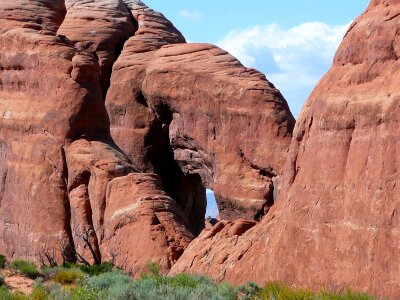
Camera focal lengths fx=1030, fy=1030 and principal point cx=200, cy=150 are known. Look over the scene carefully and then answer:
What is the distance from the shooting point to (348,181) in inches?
738

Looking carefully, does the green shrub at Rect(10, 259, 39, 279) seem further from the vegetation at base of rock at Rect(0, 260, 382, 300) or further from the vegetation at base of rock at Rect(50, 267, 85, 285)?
the vegetation at base of rock at Rect(0, 260, 382, 300)

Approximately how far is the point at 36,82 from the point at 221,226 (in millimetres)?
9287

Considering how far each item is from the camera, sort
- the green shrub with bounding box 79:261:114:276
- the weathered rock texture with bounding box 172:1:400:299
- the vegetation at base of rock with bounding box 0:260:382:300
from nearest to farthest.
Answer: the vegetation at base of rock with bounding box 0:260:382:300 < the weathered rock texture with bounding box 172:1:400:299 < the green shrub with bounding box 79:261:114:276

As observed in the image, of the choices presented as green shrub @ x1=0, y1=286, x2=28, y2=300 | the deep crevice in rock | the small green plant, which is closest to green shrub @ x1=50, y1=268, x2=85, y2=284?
the small green plant

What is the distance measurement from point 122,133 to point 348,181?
899 inches

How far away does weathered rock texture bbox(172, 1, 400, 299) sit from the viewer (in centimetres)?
1752

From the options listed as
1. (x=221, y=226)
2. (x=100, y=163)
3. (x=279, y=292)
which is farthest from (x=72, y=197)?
(x=279, y=292)

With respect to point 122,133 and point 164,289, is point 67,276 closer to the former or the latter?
point 164,289

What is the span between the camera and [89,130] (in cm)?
3114

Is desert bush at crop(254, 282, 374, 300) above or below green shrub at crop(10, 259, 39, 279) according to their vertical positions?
above

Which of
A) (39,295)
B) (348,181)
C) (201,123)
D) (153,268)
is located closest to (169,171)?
(201,123)

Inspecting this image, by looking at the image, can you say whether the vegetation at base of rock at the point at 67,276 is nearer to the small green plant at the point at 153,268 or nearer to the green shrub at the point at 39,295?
the small green plant at the point at 153,268

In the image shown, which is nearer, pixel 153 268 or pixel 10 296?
pixel 10 296

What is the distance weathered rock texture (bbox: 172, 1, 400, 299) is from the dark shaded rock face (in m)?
4.35
